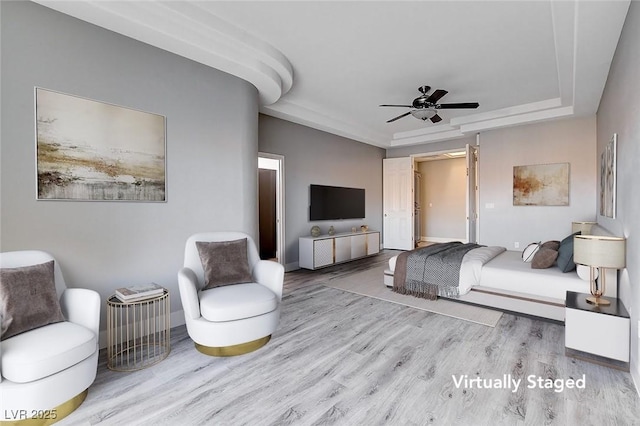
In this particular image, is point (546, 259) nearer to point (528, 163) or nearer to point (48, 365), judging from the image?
point (528, 163)

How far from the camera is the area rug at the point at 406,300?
329cm

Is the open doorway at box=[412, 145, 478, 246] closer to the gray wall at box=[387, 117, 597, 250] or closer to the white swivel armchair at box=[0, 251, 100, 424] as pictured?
the gray wall at box=[387, 117, 597, 250]

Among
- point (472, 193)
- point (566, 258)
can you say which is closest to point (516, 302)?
point (566, 258)

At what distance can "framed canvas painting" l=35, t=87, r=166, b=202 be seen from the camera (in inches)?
91.9

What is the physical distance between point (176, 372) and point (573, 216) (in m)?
6.40

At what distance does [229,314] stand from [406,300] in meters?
2.36

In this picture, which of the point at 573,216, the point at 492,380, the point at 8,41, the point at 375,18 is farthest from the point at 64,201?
the point at 573,216

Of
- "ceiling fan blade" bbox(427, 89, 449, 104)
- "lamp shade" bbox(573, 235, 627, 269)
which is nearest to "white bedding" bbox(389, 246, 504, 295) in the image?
"lamp shade" bbox(573, 235, 627, 269)

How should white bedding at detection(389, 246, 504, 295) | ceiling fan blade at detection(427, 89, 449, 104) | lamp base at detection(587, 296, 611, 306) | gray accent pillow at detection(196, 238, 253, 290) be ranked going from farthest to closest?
1. ceiling fan blade at detection(427, 89, 449, 104)
2. white bedding at detection(389, 246, 504, 295)
3. gray accent pillow at detection(196, 238, 253, 290)
4. lamp base at detection(587, 296, 611, 306)

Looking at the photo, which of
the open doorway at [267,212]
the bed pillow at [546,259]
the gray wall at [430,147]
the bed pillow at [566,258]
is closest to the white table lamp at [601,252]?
the bed pillow at [566,258]

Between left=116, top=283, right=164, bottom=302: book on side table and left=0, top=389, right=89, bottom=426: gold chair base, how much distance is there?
0.63 m

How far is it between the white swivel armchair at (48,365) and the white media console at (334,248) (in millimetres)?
3665

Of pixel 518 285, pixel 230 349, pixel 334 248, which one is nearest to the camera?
pixel 230 349

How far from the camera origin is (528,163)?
18.6ft
